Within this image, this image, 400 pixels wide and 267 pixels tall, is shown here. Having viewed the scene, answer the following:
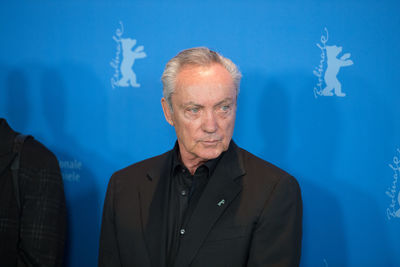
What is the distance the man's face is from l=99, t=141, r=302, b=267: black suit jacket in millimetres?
113

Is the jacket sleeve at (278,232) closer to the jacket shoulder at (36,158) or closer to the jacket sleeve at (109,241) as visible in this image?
the jacket sleeve at (109,241)

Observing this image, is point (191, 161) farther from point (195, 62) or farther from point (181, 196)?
point (195, 62)

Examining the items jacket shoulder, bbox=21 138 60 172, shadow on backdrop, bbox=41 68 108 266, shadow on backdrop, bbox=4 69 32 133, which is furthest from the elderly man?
shadow on backdrop, bbox=4 69 32 133

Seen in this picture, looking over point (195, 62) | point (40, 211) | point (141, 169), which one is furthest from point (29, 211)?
point (195, 62)

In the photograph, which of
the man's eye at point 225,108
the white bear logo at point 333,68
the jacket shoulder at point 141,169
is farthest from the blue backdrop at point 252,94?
the man's eye at point 225,108

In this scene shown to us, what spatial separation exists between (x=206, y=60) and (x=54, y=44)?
1219 millimetres

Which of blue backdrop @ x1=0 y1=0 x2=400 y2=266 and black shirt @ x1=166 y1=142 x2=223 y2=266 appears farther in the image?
blue backdrop @ x1=0 y1=0 x2=400 y2=266

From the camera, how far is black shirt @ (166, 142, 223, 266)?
60.6 inches

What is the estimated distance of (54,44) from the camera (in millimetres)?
2365

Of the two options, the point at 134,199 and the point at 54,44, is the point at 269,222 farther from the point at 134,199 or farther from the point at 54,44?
the point at 54,44

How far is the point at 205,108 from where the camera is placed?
1491 millimetres

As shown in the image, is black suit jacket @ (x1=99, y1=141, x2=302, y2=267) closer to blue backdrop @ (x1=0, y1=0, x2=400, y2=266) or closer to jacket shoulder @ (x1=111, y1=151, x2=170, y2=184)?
jacket shoulder @ (x1=111, y1=151, x2=170, y2=184)

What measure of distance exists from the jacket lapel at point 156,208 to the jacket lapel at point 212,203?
10 cm

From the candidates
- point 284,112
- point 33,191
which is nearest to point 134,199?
point 33,191
